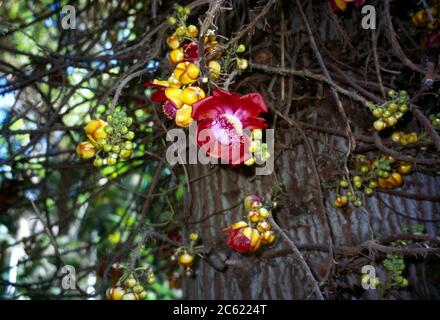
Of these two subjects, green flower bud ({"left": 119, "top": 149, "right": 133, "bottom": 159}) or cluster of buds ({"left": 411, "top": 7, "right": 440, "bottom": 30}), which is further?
cluster of buds ({"left": 411, "top": 7, "right": 440, "bottom": 30})

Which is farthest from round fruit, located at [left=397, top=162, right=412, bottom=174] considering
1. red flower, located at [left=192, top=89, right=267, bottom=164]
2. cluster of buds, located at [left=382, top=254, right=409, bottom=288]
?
red flower, located at [left=192, top=89, right=267, bottom=164]

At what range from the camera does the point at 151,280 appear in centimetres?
100

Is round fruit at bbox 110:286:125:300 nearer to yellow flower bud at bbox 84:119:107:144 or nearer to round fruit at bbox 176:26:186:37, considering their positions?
yellow flower bud at bbox 84:119:107:144

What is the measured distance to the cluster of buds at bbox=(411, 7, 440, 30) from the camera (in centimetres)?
134

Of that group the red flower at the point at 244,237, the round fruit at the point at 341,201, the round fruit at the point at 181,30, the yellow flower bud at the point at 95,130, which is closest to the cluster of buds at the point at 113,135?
the yellow flower bud at the point at 95,130

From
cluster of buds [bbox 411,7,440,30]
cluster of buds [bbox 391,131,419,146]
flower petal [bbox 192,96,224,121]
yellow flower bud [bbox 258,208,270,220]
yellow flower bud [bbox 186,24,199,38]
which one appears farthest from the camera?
cluster of buds [bbox 411,7,440,30]

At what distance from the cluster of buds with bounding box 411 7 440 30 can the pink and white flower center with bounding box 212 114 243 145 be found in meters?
0.82

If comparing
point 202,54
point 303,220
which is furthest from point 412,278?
point 202,54

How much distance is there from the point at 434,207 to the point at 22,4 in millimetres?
2091

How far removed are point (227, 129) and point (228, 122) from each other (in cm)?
3

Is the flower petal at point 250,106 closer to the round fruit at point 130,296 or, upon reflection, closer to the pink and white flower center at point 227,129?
the pink and white flower center at point 227,129
